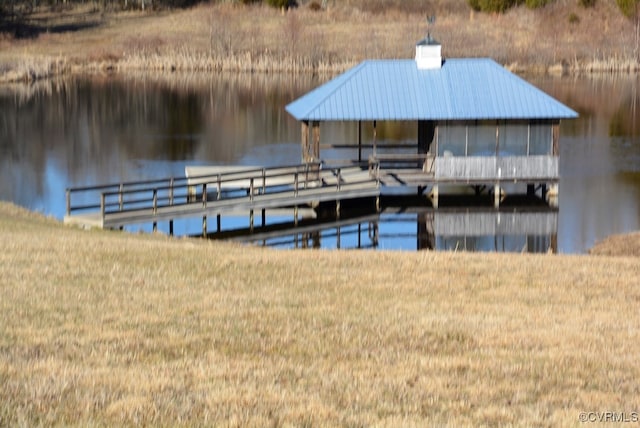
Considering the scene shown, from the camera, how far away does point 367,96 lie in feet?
104

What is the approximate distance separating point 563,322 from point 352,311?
251 centimetres

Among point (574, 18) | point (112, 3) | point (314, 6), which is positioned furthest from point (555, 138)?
point (112, 3)

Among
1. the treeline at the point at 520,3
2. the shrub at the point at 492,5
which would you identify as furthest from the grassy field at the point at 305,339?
the shrub at the point at 492,5

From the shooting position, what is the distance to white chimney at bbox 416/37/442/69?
3209 centimetres

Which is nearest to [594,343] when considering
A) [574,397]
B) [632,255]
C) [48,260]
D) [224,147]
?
[574,397]

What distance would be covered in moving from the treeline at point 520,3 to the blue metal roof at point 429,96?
158ft

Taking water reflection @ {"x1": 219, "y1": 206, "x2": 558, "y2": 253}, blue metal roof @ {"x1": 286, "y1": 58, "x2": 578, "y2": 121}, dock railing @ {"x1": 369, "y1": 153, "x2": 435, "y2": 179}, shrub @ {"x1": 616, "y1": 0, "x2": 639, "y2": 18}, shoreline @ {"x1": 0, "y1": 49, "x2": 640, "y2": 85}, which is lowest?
water reflection @ {"x1": 219, "y1": 206, "x2": 558, "y2": 253}

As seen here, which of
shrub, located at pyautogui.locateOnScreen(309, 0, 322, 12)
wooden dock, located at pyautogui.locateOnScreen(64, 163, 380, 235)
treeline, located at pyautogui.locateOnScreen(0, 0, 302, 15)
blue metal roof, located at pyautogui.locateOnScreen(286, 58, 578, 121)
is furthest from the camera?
treeline, located at pyautogui.locateOnScreen(0, 0, 302, 15)

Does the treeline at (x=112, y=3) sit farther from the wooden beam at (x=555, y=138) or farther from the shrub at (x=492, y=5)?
the wooden beam at (x=555, y=138)

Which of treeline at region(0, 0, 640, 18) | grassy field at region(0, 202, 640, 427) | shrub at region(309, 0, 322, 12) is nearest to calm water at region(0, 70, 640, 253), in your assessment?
grassy field at region(0, 202, 640, 427)

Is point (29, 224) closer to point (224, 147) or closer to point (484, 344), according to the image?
point (484, 344)

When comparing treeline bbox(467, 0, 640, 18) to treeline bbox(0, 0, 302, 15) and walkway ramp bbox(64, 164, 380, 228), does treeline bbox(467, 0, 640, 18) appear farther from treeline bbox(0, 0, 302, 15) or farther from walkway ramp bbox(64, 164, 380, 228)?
walkway ramp bbox(64, 164, 380, 228)

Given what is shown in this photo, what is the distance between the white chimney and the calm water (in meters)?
5.12

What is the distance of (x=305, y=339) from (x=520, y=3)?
2887 inches
